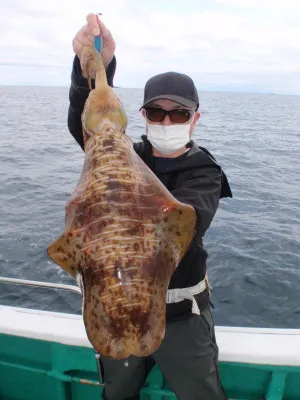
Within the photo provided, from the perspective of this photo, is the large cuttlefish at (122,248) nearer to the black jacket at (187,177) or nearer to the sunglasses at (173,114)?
the black jacket at (187,177)

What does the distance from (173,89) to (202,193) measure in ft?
3.03

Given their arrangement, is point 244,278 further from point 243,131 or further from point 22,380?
point 243,131

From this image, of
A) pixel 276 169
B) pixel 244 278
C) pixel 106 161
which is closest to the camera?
pixel 106 161

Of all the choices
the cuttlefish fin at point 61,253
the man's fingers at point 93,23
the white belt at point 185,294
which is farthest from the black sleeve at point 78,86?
the white belt at point 185,294

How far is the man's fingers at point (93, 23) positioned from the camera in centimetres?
231

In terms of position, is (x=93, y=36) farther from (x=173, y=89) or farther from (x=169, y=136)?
(x=169, y=136)

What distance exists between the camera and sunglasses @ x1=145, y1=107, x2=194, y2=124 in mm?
2832

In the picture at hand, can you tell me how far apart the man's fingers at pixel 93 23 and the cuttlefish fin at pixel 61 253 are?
4.35 feet

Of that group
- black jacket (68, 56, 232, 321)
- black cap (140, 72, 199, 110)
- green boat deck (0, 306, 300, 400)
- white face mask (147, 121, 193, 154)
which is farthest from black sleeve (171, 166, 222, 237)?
green boat deck (0, 306, 300, 400)

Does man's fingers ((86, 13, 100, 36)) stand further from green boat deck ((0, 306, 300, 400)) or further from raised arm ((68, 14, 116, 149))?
green boat deck ((0, 306, 300, 400))

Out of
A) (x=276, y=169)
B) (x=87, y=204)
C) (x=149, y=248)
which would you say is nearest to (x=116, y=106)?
(x=87, y=204)

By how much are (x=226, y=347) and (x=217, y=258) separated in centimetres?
594

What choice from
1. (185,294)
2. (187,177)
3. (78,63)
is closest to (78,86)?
(78,63)

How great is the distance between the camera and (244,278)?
8.44 meters
